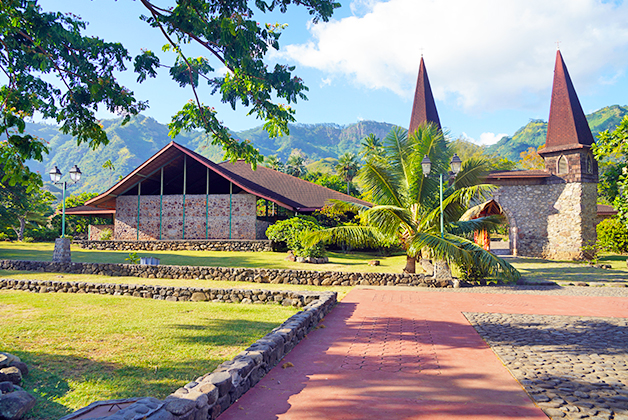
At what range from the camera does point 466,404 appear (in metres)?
3.94

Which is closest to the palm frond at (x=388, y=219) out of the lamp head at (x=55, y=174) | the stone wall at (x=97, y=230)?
the lamp head at (x=55, y=174)

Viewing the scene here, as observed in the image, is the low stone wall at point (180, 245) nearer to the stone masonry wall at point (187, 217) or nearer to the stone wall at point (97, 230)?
the stone masonry wall at point (187, 217)

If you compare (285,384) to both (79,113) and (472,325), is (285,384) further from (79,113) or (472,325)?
(79,113)

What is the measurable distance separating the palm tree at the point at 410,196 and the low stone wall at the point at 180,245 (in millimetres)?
9333

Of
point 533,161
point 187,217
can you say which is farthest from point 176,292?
point 533,161

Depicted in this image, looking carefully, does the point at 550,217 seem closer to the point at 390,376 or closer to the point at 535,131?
the point at 390,376

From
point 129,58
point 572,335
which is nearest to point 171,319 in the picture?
point 129,58

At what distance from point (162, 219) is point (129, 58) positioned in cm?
1908

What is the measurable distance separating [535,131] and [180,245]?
176 m

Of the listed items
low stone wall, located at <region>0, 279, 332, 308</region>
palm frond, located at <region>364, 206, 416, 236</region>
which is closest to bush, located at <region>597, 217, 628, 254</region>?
palm frond, located at <region>364, 206, 416, 236</region>

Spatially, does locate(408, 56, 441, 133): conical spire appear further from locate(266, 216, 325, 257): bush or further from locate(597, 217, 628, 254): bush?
locate(266, 216, 325, 257): bush

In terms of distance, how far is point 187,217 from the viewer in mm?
25406

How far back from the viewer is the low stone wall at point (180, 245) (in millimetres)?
23250

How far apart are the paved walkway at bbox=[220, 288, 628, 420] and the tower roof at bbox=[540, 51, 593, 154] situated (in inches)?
822
